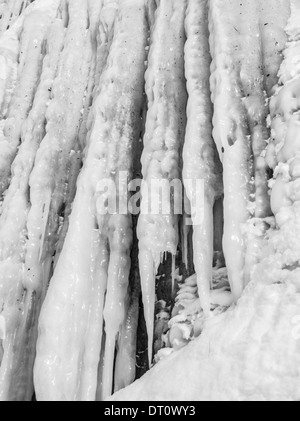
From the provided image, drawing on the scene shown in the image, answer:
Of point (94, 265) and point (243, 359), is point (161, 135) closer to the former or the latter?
point (94, 265)

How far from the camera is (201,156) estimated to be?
Result: 295 centimetres

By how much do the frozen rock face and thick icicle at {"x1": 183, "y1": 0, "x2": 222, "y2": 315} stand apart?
1 centimetres

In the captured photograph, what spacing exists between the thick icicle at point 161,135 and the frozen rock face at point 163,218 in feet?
0.04

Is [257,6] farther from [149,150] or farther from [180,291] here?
[180,291]

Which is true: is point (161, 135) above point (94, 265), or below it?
above

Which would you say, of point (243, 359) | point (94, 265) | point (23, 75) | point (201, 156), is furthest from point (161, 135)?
point (23, 75)

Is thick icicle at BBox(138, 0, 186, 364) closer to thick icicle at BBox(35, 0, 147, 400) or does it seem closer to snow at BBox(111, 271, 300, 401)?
thick icicle at BBox(35, 0, 147, 400)

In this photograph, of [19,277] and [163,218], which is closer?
[163,218]

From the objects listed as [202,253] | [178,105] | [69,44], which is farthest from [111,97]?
[202,253]

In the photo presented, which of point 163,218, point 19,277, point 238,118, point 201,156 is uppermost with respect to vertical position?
point 238,118

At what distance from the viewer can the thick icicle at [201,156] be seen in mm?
2596

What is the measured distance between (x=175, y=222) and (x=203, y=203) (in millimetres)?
286

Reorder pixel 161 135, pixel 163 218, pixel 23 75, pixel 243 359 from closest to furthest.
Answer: pixel 243 359
pixel 163 218
pixel 161 135
pixel 23 75

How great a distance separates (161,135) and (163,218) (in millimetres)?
719
